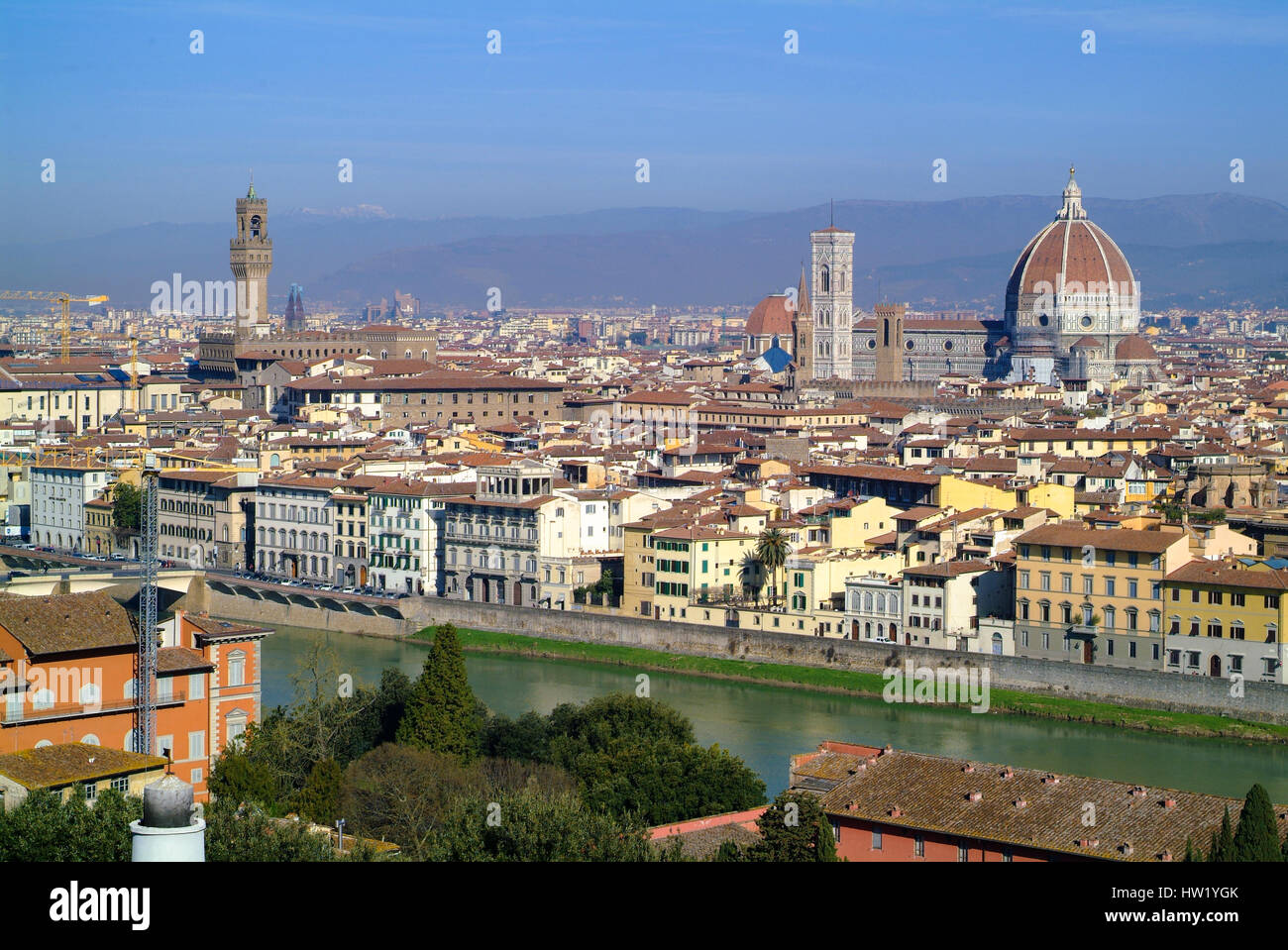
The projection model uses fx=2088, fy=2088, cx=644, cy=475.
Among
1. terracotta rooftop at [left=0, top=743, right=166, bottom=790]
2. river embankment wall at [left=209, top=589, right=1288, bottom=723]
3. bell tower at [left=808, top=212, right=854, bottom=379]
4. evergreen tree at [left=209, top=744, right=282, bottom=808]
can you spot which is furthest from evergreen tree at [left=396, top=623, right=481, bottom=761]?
bell tower at [left=808, top=212, right=854, bottom=379]

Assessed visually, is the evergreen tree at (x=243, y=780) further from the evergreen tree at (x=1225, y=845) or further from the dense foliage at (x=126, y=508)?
the dense foliage at (x=126, y=508)

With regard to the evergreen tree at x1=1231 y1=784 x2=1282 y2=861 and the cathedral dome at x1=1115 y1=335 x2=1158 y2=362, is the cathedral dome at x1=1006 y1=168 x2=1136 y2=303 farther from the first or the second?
the evergreen tree at x1=1231 y1=784 x2=1282 y2=861

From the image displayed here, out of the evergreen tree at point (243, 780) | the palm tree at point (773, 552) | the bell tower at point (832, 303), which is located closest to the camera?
the evergreen tree at point (243, 780)

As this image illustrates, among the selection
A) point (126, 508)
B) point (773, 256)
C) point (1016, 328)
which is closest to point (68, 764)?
point (126, 508)

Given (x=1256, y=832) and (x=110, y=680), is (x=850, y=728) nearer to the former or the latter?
(x=110, y=680)

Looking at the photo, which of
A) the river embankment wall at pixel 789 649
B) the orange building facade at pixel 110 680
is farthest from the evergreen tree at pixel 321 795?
the river embankment wall at pixel 789 649

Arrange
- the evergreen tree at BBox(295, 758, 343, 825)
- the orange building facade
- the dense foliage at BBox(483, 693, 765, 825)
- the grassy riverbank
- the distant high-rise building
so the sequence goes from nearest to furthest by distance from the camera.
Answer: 1. the orange building facade
2. the evergreen tree at BBox(295, 758, 343, 825)
3. the dense foliage at BBox(483, 693, 765, 825)
4. the grassy riverbank
5. the distant high-rise building
